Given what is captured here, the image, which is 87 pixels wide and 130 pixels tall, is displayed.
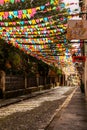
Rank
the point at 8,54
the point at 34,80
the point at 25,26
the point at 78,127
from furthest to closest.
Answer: the point at 34,80 < the point at 8,54 < the point at 25,26 < the point at 78,127

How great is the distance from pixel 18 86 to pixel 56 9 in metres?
23.0

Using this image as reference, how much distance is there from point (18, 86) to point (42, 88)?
20.7 meters

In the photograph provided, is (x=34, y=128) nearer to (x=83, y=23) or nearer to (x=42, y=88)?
(x=83, y=23)

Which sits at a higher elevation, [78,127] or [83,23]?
[83,23]

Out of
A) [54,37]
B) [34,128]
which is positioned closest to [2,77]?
[54,37]

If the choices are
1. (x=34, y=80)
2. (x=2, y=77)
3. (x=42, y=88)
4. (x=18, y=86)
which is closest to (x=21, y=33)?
(x=2, y=77)

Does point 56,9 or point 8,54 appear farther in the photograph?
point 8,54

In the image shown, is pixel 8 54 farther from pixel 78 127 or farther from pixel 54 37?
pixel 78 127

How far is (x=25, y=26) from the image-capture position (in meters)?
18.5

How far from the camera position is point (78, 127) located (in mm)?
13336

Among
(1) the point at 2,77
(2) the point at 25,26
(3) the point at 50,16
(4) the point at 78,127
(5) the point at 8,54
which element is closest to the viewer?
(4) the point at 78,127

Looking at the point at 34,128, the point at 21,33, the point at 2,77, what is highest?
the point at 21,33

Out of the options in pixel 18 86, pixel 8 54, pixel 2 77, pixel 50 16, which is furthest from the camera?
pixel 18 86

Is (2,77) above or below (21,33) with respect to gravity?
below
